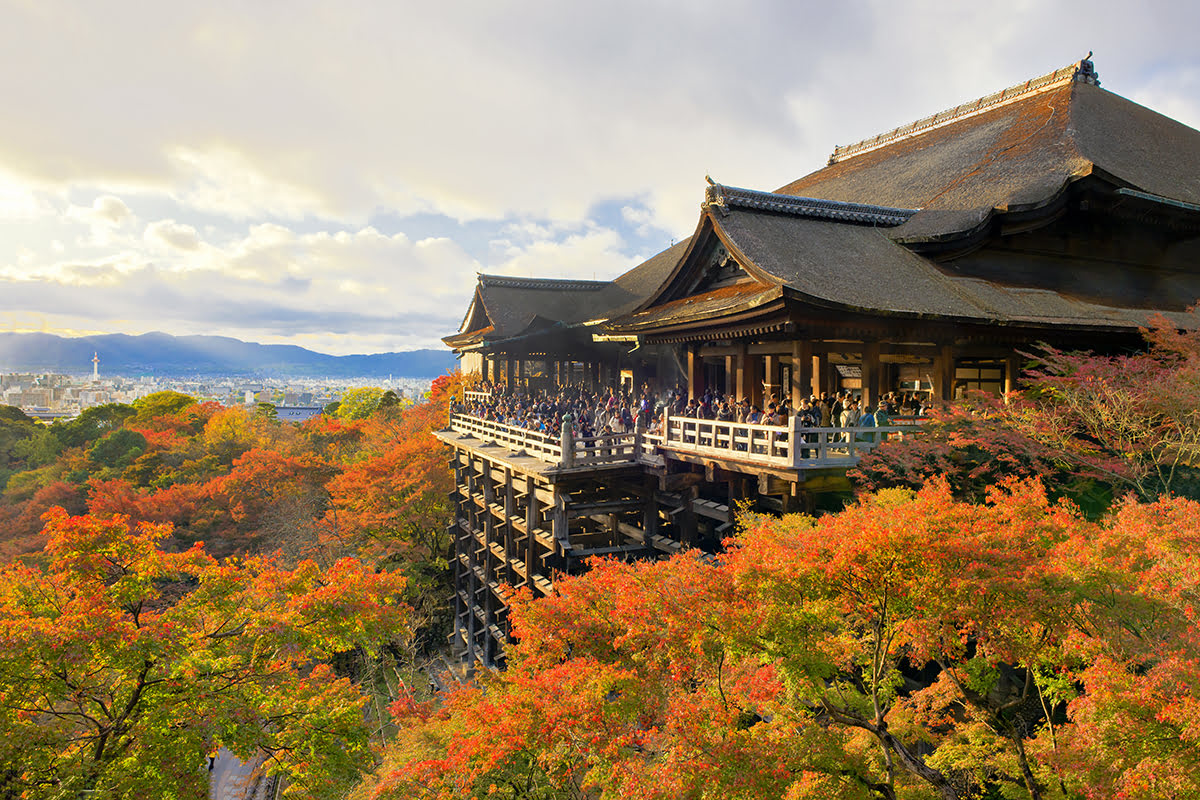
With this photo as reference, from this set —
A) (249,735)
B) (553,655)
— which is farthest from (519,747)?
(249,735)

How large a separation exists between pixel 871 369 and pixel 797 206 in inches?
218

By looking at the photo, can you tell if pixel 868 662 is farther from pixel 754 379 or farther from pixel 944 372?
pixel 754 379

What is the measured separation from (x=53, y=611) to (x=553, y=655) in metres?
6.62

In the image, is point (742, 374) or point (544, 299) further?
point (544, 299)

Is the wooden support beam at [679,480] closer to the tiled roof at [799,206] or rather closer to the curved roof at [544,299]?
the tiled roof at [799,206]

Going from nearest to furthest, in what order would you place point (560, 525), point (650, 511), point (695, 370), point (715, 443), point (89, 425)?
1. point (715, 443)
2. point (560, 525)
3. point (650, 511)
4. point (695, 370)
5. point (89, 425)

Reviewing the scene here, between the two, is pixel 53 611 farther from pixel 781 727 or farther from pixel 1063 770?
pixel 1063 770

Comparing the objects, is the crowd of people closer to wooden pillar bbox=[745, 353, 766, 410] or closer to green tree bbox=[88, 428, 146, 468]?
wooden pillar bbox=[745, 353, 766, 410]

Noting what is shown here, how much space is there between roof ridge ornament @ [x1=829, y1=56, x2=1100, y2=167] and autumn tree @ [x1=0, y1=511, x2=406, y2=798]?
25164 millimetres

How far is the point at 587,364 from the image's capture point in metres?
29.2

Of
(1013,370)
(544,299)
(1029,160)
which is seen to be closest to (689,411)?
(1013,370)

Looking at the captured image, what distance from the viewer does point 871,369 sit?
512 inches

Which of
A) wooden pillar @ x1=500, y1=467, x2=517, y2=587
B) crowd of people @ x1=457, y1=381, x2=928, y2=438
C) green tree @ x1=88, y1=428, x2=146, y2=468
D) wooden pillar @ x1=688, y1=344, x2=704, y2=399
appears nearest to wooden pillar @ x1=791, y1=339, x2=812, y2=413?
crowd of people @ x1=457, y1=381, x2=928, y2=438

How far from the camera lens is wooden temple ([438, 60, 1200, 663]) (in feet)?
41.8
